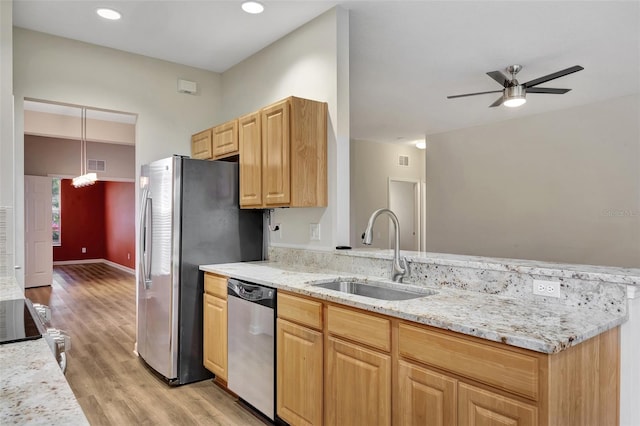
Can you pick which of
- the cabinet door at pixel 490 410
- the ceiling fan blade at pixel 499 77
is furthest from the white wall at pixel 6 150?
the ceiling fan blade at pixel 499 77

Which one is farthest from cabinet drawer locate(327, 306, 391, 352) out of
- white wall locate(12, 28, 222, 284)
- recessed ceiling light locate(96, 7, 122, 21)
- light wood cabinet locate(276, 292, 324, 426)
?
recessed ceiling light locate(96, 7, 122, 21)

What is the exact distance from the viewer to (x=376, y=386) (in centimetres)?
186

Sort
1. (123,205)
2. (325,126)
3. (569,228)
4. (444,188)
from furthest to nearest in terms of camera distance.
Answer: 1. (123,205)
2. (444,188)
3. (569,228)
4. (325,126)

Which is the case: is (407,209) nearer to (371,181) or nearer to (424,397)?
(371,181)

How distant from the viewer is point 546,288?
6.18ft

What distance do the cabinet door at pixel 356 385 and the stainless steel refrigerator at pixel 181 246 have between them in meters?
1.53

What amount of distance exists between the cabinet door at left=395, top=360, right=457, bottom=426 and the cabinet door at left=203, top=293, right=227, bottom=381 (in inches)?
62.1

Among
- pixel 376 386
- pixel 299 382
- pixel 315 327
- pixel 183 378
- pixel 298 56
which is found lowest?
pixel 183 378

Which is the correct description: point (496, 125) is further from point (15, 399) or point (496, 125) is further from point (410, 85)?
point (15, 399)

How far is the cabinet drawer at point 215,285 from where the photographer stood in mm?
2986

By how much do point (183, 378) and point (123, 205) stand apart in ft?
26.0

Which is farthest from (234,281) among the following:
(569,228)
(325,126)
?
(569,228)

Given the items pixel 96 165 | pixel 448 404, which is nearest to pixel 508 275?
pixel 448 404

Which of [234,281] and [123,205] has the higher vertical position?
[123,205]
